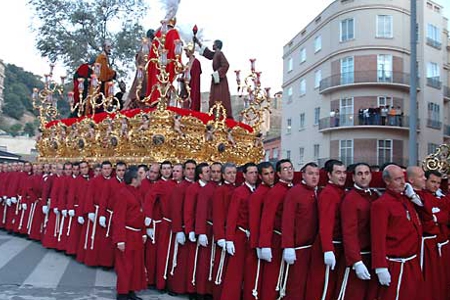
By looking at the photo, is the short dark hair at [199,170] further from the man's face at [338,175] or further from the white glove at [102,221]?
the man's face at [338,175]

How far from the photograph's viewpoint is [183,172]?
7.60 m

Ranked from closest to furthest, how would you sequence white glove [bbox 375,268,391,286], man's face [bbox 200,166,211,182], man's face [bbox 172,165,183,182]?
white glove [bbox 375,268,391,286] → man's face [bbox 200,166,211,182] → man's face [bbox 172,165,183,182]

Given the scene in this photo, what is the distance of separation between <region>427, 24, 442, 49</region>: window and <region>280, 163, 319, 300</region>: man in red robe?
32074 mm

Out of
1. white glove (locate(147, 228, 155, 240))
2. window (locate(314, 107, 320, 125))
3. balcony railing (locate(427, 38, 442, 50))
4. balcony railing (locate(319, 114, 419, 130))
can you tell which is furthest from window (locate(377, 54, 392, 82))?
white glove (locate(147, 228, 155, 240))

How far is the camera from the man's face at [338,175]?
5074 millimetres

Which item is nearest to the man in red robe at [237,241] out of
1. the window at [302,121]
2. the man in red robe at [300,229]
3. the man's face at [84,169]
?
the man in red robe at [300,229]

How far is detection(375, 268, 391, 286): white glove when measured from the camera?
436cm

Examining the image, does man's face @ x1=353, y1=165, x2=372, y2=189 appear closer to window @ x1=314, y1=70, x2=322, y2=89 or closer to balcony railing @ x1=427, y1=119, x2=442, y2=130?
balcony railing @ x1=427, y1=119, x2=442, y2=130

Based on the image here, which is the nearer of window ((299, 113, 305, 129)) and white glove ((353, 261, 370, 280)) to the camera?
white glove ((353, 261, 370, 280))

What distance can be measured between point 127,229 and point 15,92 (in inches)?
3267

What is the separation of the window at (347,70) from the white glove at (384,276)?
2841 centimetres

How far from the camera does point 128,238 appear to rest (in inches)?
260

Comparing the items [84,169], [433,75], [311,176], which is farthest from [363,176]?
[433,75]

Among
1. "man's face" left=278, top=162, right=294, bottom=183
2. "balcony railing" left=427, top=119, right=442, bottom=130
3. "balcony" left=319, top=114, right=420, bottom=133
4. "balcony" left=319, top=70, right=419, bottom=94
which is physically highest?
"balcony" left=319, top=70, right=419, bottom=94
